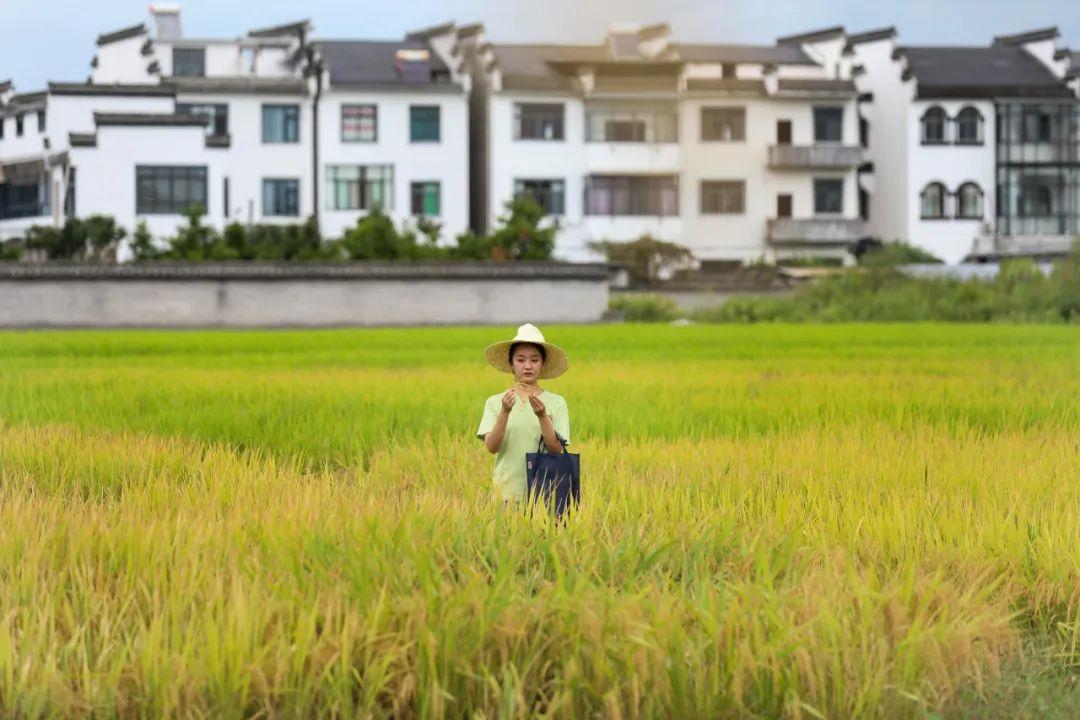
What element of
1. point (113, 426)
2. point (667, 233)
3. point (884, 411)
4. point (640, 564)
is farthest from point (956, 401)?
point (667, 233)

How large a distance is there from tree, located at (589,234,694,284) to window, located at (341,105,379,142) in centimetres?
851

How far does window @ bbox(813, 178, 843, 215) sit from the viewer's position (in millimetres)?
33875

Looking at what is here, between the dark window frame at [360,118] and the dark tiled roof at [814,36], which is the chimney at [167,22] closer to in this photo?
the dark window frame at [360,118]

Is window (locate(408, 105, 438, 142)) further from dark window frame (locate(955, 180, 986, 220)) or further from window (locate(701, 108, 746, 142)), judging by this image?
dark window frame (locate(955, 180, 986, 220))

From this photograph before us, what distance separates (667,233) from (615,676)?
98.6ft

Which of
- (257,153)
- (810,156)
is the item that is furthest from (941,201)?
(257,153)

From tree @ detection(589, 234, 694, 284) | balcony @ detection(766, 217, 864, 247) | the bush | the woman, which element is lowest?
the woman

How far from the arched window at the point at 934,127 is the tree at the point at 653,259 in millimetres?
9891

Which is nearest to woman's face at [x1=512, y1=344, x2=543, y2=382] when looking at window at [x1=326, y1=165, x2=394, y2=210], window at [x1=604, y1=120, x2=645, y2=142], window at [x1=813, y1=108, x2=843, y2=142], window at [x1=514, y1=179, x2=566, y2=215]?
window at [x1=813, y1=108, x2=843, y2=142]

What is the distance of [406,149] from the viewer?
123 ft

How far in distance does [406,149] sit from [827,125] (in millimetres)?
9525

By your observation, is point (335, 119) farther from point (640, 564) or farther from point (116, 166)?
point (640, 564)

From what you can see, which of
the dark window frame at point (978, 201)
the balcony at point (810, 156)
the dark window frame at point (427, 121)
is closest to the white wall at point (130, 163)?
the dark window frame at point (427, 121)

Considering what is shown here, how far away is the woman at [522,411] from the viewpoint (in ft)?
11.6
